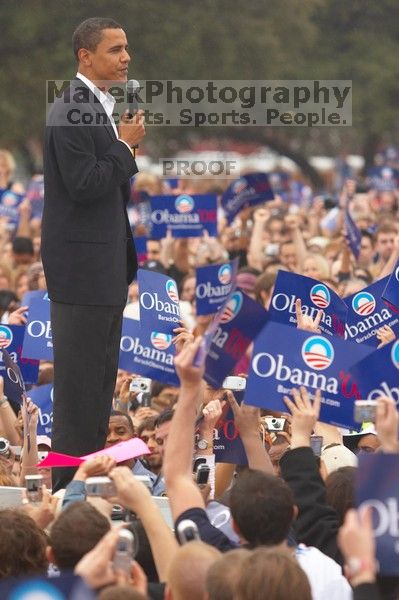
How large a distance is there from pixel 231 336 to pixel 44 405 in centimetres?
311

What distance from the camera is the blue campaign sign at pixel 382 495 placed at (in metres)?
5.37

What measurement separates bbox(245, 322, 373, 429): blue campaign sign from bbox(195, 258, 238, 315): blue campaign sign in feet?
1.23

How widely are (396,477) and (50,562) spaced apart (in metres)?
1.33

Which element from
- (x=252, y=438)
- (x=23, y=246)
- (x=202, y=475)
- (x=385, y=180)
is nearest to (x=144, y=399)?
(x=202, y=475)

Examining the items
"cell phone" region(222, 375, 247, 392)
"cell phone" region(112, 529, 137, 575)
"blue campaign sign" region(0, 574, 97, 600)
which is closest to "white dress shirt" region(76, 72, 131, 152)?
"cell phone" region(222, 375, 247, 392)

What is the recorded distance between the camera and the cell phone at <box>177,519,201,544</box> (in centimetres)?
582

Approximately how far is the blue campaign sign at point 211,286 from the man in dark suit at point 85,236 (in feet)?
1.29

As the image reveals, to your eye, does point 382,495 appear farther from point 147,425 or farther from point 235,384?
point 147,425

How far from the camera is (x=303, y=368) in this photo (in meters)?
7.37

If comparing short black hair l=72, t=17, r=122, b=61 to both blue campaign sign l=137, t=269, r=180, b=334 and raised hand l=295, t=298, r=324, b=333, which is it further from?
blue campaign sign l=137, t=269, r=180, b=334

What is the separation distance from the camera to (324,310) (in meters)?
9.14

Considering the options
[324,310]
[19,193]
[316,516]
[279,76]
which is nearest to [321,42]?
[279,76]

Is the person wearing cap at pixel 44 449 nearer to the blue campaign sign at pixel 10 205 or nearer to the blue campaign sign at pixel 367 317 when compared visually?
the blue campaign sign at pixel 367 317

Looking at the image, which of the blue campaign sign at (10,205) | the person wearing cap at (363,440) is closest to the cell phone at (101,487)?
the person wearing cap at (363,440)
